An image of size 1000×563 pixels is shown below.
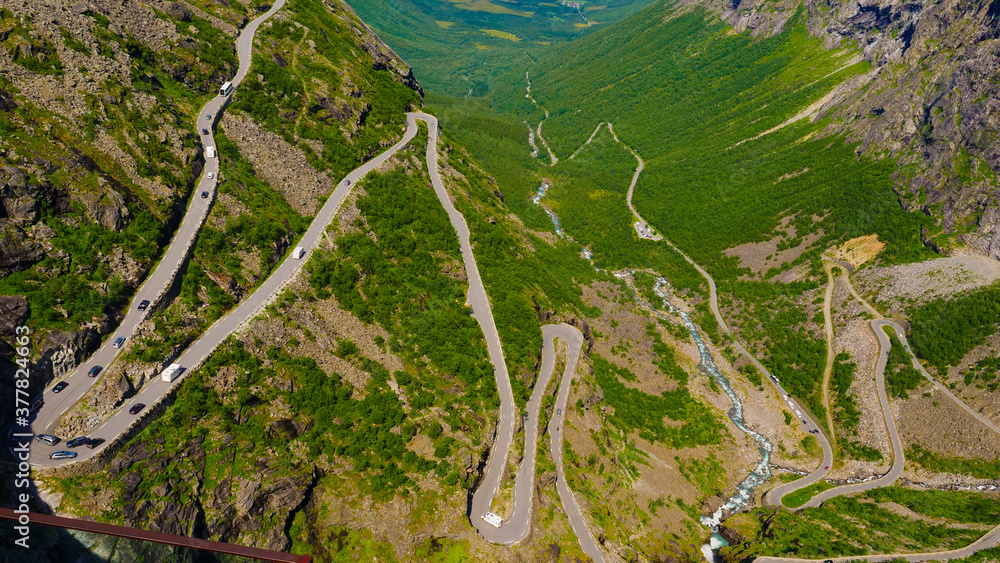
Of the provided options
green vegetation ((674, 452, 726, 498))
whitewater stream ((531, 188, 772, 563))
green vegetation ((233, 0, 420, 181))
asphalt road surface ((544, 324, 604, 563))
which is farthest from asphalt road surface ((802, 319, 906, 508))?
green vegetation ((233, 0, 420, 181))

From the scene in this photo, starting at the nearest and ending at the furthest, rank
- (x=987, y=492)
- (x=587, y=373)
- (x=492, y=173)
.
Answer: (x=987, y=492)
(x=587, y=373)
(x=492, y=173)

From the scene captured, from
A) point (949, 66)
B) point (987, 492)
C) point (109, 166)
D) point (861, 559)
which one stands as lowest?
point (861, 559)

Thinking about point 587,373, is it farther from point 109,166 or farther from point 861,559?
point 109,166

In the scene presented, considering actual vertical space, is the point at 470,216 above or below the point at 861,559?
above

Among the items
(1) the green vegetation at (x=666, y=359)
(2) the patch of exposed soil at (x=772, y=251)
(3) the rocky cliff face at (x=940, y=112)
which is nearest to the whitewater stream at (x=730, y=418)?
(1) the green vegetation at (x=666, y=359)

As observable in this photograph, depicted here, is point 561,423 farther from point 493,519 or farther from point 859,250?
point 859,250

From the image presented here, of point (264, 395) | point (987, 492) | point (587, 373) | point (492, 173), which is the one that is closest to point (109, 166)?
point (264, 395)
